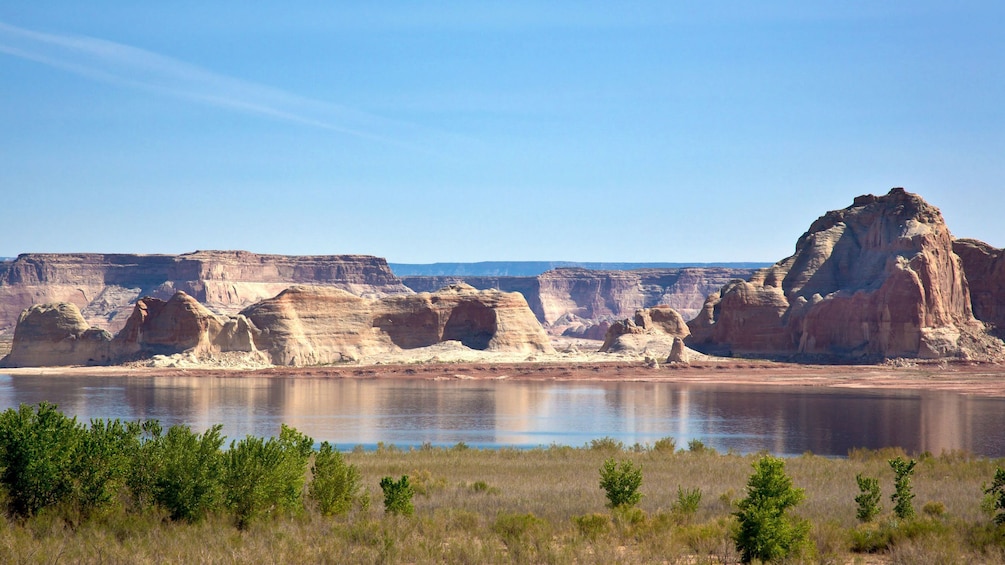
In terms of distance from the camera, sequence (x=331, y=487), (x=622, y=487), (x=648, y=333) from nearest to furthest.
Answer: (x=331, y=487)
(x=622, y=487)
(x=648, y=333)

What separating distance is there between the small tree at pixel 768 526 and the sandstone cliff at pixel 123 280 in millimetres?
157951

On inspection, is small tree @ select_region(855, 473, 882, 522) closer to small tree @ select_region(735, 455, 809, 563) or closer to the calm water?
small tree @ select_region(735, 455, 809, 563)

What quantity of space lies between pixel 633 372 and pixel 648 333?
18968 millimetres

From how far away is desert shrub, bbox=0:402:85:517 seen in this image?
565 inches

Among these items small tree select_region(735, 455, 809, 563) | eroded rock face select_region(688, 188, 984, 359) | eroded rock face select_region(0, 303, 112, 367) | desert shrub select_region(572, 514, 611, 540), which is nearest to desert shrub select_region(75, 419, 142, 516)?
desert shrub select_region(572, 514, 611, 540)

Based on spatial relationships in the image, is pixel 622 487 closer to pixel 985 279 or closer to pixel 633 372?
pixel 633 372

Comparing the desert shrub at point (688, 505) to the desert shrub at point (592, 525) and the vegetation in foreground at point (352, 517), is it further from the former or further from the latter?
the desert shrub at point (592, 525)

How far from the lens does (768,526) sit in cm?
1341

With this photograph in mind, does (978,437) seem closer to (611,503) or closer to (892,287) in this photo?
(611,503)

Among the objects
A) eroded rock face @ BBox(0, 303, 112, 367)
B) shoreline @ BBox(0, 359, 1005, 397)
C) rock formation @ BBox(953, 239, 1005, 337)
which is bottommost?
shoreline @ BBox(0, 359, 1005, 397)

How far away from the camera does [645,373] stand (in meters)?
81.4

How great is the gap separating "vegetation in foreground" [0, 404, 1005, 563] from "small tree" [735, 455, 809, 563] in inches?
0.8

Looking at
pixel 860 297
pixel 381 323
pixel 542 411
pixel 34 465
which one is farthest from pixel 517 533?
pixel 860 297

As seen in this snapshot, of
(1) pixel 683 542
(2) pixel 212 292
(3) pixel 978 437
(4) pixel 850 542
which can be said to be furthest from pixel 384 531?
(2) pixel 212 292
